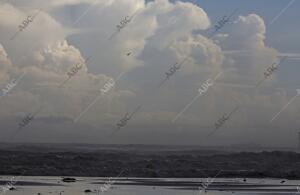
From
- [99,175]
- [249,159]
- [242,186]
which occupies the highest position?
[249,159]

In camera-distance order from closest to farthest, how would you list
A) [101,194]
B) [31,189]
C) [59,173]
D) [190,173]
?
[101,194], [31,189], [59,173], [190,173]

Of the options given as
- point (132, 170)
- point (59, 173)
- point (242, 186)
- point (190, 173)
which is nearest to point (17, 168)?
point (59, 173)

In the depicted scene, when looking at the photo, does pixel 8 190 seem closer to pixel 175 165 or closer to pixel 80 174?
pixel 80 174

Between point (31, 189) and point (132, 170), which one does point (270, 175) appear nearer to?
point (132, 170)

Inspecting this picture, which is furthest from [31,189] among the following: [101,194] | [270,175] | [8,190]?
[270,175]

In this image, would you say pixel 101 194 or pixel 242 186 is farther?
pixel 242 186

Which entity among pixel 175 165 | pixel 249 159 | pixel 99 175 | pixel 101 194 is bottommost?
pixel 101 194

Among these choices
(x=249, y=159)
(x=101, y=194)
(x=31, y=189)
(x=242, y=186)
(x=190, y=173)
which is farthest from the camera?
(x=249, y=159)

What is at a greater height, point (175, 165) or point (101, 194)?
point (175, 165)

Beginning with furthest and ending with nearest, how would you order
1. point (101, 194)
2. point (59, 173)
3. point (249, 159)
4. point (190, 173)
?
point (249, 159) < point (190, 173) < point (59, 173) < point (101, 194)
